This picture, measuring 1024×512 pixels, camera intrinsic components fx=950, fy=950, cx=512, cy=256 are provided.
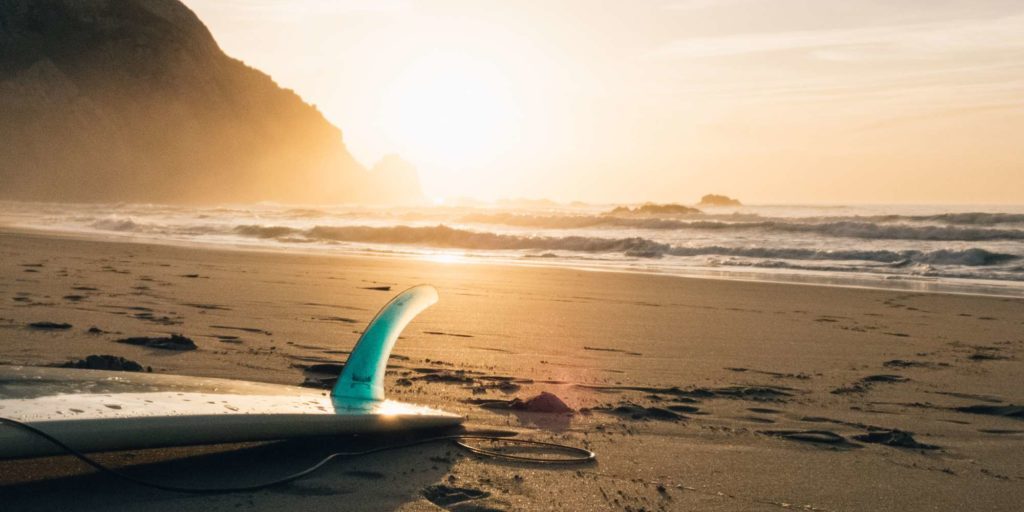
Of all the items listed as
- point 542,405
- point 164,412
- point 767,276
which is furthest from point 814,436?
point 767,276

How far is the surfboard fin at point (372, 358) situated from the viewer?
Answer: 3.22 metres

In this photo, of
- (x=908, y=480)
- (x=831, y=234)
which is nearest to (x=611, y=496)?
(x=908, y=480)

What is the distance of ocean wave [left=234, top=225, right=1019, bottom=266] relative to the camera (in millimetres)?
15688

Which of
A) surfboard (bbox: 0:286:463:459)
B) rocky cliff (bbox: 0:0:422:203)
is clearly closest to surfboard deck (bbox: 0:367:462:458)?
surfboard (bbox: 0:286:463:459)

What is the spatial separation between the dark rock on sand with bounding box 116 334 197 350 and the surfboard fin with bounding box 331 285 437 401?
1.92 m

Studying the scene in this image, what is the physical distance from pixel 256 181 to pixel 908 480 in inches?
4090

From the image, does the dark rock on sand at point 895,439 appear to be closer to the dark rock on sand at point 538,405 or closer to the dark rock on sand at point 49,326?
the dark rock on sand at point 538,405

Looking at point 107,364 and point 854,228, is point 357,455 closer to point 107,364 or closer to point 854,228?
point 107,364

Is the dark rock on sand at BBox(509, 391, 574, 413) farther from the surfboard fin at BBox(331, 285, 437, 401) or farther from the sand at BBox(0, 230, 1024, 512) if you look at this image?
the surfboard fin at BBox(331, 285, 437, 401)

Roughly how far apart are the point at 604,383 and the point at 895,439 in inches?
54.6

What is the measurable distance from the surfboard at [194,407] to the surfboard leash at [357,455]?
0.08ft

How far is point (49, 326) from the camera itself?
5285 mm

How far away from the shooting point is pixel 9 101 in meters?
80.1

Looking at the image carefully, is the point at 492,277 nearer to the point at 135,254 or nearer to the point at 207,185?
the point at 135,254
